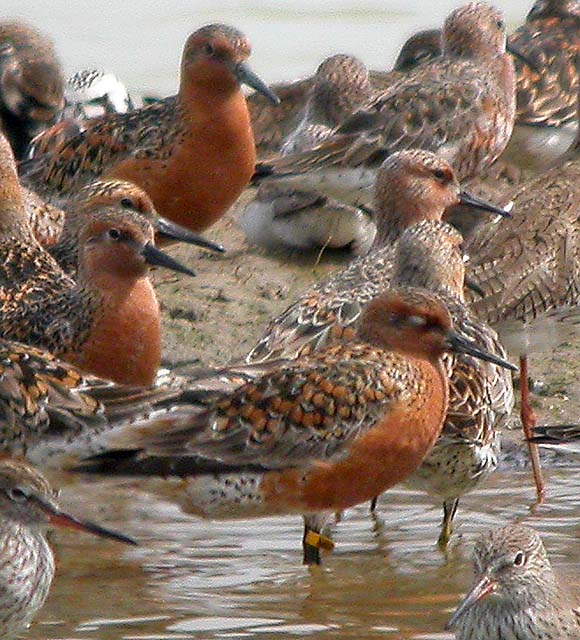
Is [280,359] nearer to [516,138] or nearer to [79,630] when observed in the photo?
[79,630]

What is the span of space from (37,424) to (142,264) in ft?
4.30

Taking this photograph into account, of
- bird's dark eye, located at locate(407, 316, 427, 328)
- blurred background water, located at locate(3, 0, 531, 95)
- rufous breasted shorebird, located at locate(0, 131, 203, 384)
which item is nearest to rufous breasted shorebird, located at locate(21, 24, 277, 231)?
rufous breasted shorebird, located at locate(0, 131, 203, 384)

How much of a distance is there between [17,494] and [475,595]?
5.06ft

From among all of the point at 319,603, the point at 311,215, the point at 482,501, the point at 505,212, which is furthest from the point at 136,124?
the point at 319,603

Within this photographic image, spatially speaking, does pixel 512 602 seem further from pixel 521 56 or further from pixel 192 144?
pixel 521 56

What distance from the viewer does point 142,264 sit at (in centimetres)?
945

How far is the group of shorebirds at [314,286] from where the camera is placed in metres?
8.19

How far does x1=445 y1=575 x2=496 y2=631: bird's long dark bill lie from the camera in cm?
725

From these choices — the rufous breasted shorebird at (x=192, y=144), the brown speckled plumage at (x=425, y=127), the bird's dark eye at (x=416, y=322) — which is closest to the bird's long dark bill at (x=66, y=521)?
the bird's dark eye at (x=416, y=322)

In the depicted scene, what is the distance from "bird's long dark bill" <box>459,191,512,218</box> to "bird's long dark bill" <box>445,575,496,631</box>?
329 cm

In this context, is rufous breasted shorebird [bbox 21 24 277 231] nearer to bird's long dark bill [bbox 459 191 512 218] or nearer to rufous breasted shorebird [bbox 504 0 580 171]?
bird's long dark bill [bbox 459 191 512 218]

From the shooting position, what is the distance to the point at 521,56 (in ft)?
45.1

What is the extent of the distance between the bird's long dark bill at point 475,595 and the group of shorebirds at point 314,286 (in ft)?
0.04

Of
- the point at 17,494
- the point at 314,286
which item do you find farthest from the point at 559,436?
the point at 314,286
